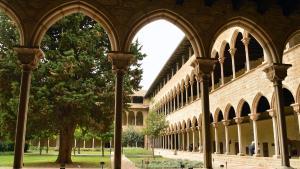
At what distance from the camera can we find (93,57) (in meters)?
18.3

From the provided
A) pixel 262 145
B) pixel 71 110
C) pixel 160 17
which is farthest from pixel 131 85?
pixel 160 17

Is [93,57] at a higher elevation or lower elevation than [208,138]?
higher

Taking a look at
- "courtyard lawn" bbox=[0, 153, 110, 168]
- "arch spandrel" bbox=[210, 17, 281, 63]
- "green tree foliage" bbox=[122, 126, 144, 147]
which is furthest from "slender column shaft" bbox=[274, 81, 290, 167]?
"green tree foliage" bbox=[122, 126, 144, 147]

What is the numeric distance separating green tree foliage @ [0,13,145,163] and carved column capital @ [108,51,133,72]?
9.25m

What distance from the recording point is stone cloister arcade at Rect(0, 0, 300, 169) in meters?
7.48

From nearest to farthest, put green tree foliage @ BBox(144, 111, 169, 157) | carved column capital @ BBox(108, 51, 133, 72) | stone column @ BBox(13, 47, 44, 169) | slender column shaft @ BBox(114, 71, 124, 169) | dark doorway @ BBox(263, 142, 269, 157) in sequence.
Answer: stone column @ BBox(13, 47, 44, 169)
slender column shaft @ BBox(114, 71, 124, 169)
carved column capital @ BBox(108, 51, 133, 72)
dark doorway @ BBox(263, 142, 269, 157)
green tree foliage @ BBox(144, 111, 169, 157)

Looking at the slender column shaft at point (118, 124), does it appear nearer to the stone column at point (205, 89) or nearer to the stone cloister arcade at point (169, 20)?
the stone cloister arcade at point (169, 20)

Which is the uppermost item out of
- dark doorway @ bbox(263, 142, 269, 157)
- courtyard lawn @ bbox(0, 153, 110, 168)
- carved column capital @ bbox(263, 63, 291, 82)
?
carved column capital @ bbox(263, 63, 291, 82)

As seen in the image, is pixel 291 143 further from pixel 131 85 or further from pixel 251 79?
pixel 131 85

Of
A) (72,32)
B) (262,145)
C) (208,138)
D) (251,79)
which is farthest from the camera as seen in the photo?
(262,145)

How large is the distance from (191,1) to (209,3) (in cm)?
49

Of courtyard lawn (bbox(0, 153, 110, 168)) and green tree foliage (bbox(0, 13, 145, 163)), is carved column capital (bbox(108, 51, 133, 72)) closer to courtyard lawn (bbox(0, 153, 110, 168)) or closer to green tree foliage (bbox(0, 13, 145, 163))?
green tree foliage (bbox(0, 13, 145, 163))

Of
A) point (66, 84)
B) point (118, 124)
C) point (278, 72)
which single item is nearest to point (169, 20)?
point (118, 124)

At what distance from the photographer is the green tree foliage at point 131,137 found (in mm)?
49938
